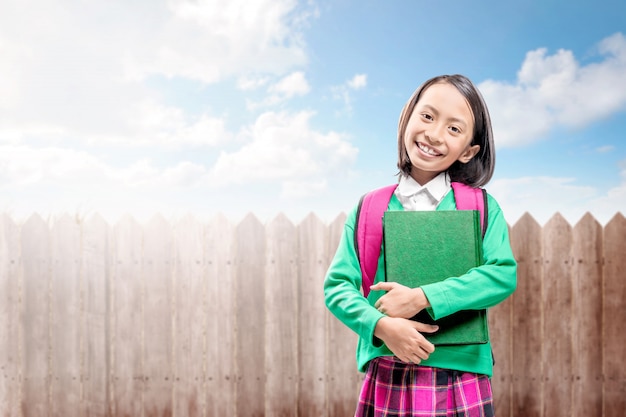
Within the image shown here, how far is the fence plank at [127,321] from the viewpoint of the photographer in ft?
11.9

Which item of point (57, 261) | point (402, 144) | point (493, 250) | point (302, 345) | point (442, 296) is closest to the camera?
A: point (442, 296)

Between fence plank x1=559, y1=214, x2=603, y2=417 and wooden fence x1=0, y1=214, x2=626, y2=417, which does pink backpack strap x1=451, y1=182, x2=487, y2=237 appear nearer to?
wooden fence x1=0, y1=214, x2=626, y2=417

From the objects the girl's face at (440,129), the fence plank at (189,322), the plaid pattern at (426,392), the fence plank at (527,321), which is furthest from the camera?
the fence plank at (189,322)

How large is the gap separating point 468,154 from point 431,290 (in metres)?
0.50

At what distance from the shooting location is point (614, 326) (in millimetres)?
3494

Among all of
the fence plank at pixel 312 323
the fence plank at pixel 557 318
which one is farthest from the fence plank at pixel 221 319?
the fence plank at pixel 557 318

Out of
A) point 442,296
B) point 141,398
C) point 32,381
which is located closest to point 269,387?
point 141,398

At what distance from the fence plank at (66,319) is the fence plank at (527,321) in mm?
2826

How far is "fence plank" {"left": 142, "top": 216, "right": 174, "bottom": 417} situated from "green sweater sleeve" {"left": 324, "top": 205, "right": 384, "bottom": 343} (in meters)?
2.23

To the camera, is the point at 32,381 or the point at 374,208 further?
the point at 32,381

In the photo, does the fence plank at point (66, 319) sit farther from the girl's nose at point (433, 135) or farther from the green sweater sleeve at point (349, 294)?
the girl's nose at point (433, 135)

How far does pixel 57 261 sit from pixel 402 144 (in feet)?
9.37

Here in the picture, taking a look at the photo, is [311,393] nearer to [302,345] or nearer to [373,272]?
[302,345]

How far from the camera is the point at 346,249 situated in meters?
1.62
